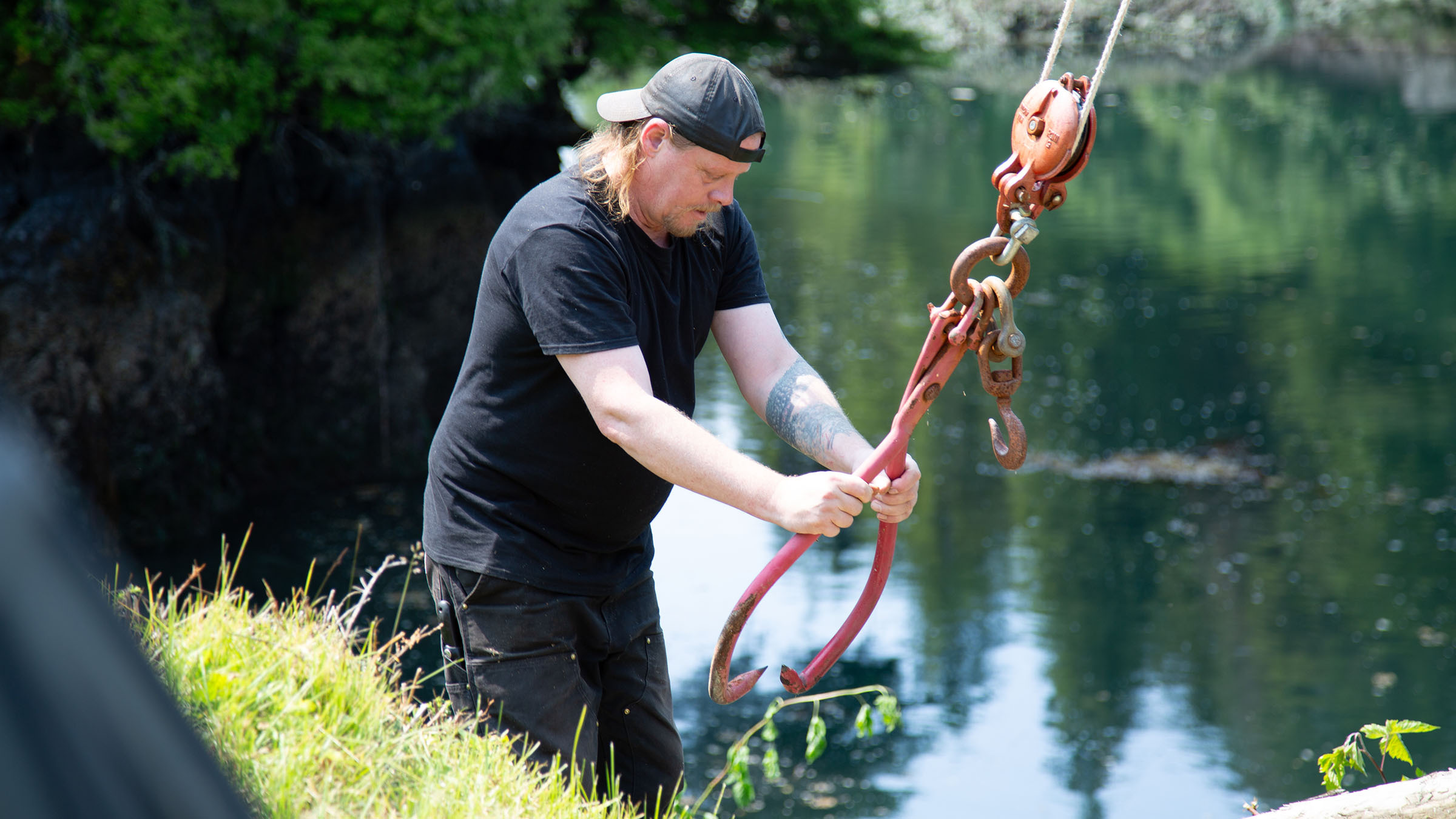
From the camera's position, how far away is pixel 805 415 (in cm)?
235

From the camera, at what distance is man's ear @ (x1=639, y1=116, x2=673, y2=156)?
2.15 metres

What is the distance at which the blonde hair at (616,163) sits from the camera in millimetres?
2188

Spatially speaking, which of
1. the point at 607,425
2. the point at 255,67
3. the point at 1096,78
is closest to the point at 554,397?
the point at 607,425

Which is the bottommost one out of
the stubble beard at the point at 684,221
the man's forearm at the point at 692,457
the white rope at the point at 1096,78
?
the man's forearm at the point at 692,457

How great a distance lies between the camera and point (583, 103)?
29.7 m

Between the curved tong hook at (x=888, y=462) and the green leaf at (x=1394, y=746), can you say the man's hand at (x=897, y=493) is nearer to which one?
the curved tong hook at (x=888, y=462)

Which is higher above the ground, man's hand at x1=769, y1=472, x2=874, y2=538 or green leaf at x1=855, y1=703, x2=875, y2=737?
man's hand at x1=769, y1=472, x2=874, y2=538

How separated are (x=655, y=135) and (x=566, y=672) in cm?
100

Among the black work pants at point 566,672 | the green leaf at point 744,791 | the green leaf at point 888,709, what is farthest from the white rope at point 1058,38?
the green leaf at point 744,791

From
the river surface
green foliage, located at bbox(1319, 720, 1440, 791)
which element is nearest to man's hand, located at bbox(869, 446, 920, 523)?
green foliage, located at bbox(1319, 720, 1440, 791)

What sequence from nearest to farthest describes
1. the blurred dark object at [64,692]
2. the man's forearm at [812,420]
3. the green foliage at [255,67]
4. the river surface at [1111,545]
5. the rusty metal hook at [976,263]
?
the blurred dark object at [64,692]
the rusty metal hook at [976,263]
the man's forearm at [812,420]
the river surface at [1111,545]
the green foliage at [255,67]

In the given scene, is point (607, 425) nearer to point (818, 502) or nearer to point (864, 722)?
point (818, 502)

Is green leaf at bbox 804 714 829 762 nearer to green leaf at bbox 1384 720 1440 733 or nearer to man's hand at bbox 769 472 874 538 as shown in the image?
green leaf at bbox 1384 720 1440 733

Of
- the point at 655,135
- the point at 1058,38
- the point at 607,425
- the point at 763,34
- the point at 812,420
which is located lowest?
the point at 607,425
